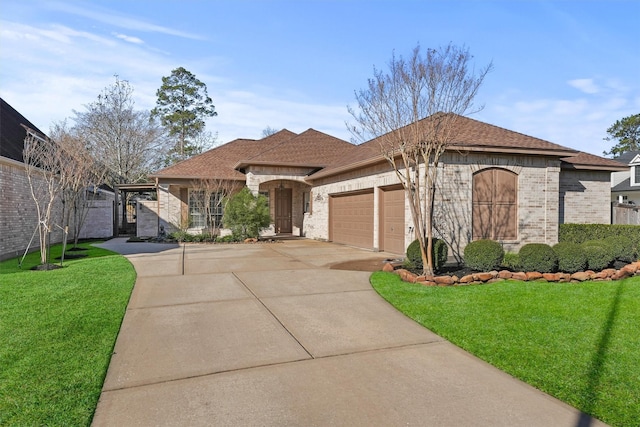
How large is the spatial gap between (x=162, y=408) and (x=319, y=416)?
1.27 m

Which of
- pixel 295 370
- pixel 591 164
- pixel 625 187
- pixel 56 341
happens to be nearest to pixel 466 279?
pixel 295 370

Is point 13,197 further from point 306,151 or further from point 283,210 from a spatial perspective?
point 306,151

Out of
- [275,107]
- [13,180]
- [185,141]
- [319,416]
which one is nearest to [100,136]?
[185,141]

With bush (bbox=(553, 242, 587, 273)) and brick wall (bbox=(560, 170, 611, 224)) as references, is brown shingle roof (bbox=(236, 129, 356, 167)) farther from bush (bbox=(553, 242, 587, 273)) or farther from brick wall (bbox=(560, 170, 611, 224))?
bush (bbox=(553, 242, 587, 273))

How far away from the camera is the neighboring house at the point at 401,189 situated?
36.9 feet

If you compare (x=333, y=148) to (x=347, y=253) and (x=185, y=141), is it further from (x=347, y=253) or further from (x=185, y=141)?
(x=185, y=141)

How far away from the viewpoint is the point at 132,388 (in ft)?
11.5

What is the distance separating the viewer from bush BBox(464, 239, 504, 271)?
332 inches

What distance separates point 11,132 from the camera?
44.1 feet

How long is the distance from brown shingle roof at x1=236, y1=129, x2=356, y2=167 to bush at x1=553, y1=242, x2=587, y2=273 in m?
11.8

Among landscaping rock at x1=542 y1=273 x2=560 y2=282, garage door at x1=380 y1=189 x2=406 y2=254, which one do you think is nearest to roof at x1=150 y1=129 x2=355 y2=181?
garage door at x1=380 y1=189 x2=406 y2=254

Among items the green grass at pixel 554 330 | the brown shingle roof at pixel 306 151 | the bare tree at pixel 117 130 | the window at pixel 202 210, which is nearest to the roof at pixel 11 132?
the window at pixel 202 210

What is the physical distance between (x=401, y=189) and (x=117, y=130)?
982 inches

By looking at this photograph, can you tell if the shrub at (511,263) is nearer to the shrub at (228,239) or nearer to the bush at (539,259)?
the bush at (539,259)
